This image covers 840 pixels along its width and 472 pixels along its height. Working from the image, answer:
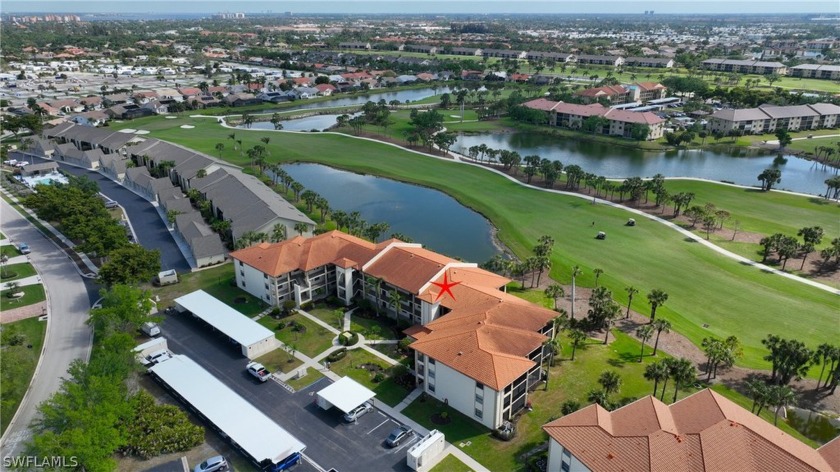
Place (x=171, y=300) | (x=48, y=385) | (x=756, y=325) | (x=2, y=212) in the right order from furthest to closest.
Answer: (x=2, y=212)
(x=171, y=300)
(x=756, y=325)
(x=48, y=385)

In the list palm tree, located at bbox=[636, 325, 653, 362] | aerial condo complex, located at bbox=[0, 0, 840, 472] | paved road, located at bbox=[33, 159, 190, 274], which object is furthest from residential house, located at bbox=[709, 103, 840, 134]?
paved road, located at bbox=[33, 159, 190, 274]

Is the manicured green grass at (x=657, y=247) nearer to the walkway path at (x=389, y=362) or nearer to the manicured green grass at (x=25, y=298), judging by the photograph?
the walkway path at (x=389, y=362)

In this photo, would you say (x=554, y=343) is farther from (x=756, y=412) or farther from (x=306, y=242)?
(x=306, y=242)

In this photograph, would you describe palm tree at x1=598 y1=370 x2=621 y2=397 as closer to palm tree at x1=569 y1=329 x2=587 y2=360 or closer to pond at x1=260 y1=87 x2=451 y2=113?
palm tree at x1=569 y1=329 x2=587 y2=360

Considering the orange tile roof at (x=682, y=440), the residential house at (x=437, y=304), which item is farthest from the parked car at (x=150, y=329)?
the orange tile roof at (x=682, y=440)

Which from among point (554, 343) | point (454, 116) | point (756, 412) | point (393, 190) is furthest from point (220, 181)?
point (454, 116)

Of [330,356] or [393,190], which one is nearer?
Answer: [330,356]

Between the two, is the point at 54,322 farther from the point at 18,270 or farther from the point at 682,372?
the point at 682,372
